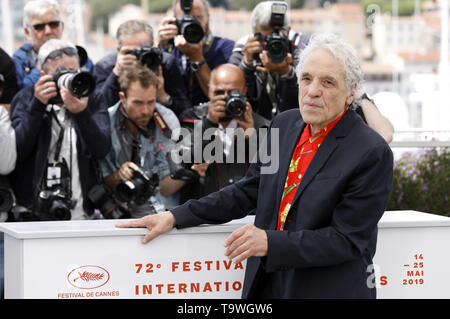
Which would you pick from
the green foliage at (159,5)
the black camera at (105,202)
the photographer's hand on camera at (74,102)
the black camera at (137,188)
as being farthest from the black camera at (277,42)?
the green foliage at (159,5)

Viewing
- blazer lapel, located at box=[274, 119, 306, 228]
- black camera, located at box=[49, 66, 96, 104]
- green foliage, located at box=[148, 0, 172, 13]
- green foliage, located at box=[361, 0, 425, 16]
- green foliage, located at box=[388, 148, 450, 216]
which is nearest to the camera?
blazer lapel, located at box=[274, 119, 306, 228]

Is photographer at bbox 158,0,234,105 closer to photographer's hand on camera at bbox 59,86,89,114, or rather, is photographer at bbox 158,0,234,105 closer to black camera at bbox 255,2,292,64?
black camera at bbox 255,2,292,64

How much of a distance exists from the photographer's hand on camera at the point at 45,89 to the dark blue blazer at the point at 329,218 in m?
1.76

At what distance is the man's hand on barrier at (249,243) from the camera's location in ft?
8.34

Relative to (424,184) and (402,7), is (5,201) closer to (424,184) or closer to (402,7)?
(424,184)

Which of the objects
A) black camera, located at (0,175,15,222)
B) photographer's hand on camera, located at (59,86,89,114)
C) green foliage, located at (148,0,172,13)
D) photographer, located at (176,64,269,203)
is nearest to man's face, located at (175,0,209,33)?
photographer, located at (176,64,269,203)

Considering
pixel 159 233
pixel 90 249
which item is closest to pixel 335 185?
pixel 159 233

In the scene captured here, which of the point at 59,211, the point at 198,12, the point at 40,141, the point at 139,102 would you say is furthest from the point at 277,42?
the point at 59,211

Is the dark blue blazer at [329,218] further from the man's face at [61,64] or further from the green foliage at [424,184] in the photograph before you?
the green foliage at [424,184]

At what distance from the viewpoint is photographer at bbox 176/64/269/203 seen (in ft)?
14.4

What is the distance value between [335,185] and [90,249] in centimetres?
99

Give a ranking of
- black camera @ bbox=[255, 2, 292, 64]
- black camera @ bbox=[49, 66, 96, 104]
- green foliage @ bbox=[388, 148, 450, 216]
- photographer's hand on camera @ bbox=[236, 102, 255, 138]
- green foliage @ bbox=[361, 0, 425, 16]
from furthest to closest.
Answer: green foliage @ bbox=[361, 0, 425, 16] → green foliage @ bbox=[388, 148, 450, 216] → black camera @ bbox=[255, 2, 292, 64] → photographer's hand on camera @ bbox=[236, 102, 255, 138] → black camera @ bbox=[49, 66, 96, 104]

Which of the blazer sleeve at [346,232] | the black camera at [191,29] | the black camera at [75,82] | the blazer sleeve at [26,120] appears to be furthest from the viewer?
the black camera at [191,29]

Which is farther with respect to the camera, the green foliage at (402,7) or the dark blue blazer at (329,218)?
the green foliage at (402,7)
